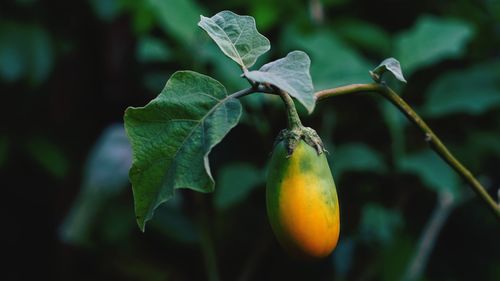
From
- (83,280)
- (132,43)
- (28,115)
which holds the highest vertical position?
(132,43)

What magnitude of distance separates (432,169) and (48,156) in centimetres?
110

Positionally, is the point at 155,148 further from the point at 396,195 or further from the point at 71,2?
the point at 71,2

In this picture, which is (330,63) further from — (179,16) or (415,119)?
(415,119)

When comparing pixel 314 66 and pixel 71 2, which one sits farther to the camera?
pixel 71 2

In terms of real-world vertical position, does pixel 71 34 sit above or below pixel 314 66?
below

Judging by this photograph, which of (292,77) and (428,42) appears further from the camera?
(428,42)

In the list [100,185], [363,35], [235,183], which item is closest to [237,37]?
[235,183]

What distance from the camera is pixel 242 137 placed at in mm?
2068

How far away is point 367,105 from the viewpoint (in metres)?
2.07

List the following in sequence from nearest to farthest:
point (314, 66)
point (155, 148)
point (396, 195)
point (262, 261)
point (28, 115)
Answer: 1. point (155, 148)
2. point (314, 66)
3. point (396, 195)
4. point (262, 261)
5. point (28, 115)

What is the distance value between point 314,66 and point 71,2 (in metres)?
1.01

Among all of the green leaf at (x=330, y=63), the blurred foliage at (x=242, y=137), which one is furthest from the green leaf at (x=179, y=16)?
the green leaf at (x=330, y=63)

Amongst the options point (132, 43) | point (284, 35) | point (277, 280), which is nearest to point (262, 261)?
point (277, 280)

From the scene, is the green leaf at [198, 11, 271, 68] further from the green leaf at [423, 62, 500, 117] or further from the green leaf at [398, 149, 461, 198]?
the green leaf at [423, 62, 500, 117]
